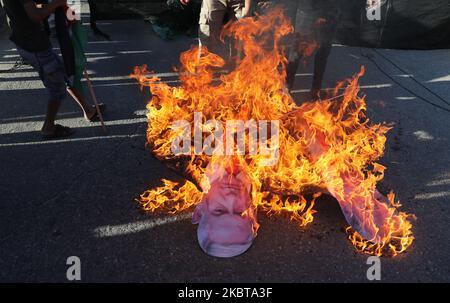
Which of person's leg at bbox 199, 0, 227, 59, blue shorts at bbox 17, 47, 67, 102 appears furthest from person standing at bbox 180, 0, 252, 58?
blue shorts at bbox 17, 47, 67, 102

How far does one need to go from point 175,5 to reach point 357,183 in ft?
22.6

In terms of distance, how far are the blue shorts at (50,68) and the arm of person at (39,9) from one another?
1.42ft

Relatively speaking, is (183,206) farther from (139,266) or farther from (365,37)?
(365,37)

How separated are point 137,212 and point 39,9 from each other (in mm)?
2514

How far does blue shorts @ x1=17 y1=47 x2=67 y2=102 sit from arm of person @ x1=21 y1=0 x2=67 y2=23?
0.43 metres

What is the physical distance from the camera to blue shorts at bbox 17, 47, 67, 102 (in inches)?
160

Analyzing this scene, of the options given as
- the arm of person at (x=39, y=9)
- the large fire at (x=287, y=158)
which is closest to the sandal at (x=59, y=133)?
the large fire at (x=287, y=158)

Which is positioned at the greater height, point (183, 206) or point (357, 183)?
point (357, 183)

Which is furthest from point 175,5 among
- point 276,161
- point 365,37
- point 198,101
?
point 276,161

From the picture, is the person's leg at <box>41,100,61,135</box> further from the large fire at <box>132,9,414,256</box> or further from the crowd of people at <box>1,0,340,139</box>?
the large fire at <box>132,9,414,256</box>

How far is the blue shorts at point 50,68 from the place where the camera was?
4.06 metres

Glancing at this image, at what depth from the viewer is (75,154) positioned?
4273 mm

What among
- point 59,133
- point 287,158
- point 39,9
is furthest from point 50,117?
point 287,158

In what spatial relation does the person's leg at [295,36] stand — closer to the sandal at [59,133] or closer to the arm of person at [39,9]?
the arm of person at [39,9]
